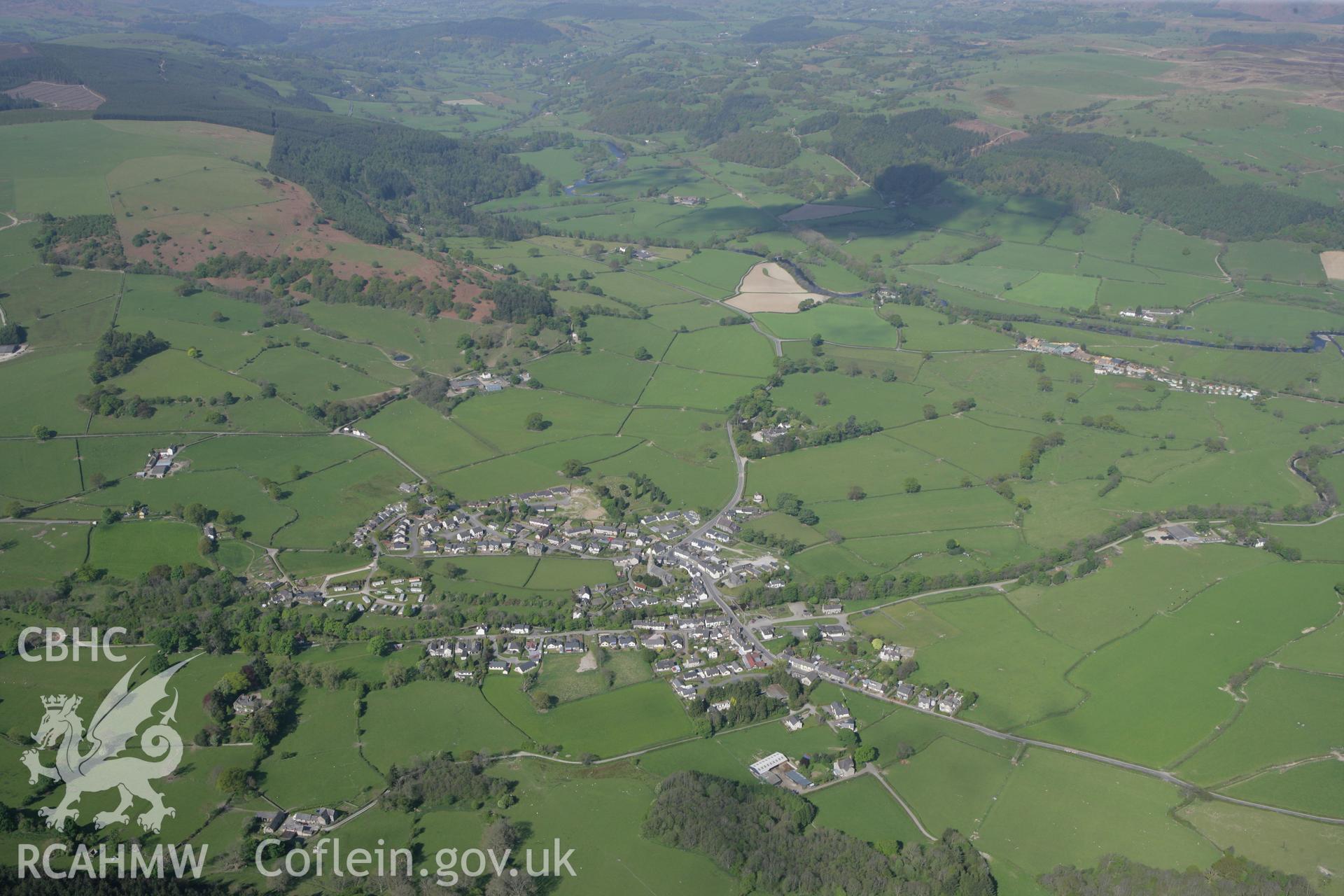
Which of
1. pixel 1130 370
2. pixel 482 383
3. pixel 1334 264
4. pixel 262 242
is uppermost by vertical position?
pixel 1334 264

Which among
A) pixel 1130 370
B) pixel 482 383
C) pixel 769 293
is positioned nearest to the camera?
pixel 482 383

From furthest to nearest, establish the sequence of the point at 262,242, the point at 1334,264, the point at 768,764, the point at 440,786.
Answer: the point at 1334,264
the point at 262,242
the point at 768,764
the point at 440,786

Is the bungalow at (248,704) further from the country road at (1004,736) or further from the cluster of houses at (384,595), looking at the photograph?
the country road at (1004,736)

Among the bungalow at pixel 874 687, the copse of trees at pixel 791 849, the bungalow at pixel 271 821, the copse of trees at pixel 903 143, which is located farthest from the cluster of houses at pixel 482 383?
the copse of trees at pixel 903 143

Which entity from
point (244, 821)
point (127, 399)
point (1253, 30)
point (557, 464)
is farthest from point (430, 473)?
point (1253, 30)

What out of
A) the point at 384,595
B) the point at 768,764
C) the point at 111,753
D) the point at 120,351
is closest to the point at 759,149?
the point at 120,351

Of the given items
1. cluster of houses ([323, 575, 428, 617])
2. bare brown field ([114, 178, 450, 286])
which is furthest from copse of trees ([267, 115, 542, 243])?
cluster of houses ([323, 575, 428, 617])

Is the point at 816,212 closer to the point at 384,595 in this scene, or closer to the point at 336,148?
the point at 336,148
